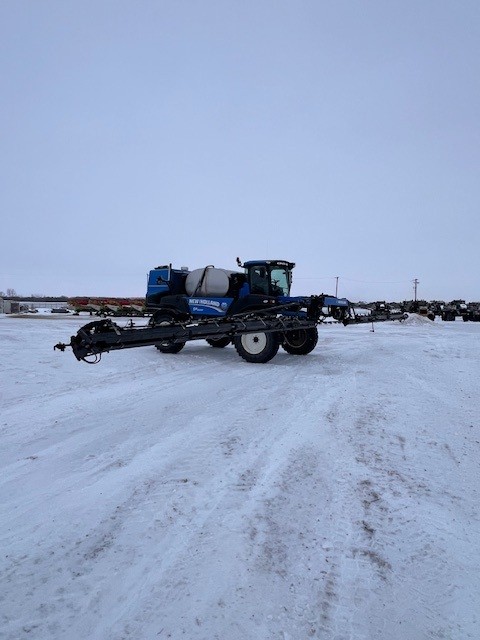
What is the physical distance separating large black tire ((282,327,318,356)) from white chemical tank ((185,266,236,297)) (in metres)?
2.32

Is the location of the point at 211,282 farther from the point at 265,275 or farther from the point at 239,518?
the point at 239,518

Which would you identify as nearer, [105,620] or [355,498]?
[105,620]

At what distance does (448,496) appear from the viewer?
293 centimetres

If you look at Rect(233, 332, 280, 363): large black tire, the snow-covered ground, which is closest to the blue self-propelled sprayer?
Rect(233, 332, 280, 363): large black tire

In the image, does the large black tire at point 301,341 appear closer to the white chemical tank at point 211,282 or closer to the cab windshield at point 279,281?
the cab windshield at point 279,281

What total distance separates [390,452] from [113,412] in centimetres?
329

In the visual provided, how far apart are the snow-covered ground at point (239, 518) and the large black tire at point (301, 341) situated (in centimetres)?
503

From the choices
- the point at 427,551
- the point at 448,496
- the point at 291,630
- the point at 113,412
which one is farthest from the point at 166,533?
the point at 113,412

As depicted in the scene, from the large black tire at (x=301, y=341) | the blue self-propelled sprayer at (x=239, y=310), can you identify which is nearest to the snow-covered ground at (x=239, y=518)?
the blue self-propelled sprayer at (x=239, y=310)

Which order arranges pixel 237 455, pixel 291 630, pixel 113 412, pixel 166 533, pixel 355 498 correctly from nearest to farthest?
pixel 291 630 < pixel 166 533 < pixel 355 498 < pixel 237 455 < pixel 113 412

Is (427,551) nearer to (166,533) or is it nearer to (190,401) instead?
(166,533)

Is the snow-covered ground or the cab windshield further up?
the cab windshield

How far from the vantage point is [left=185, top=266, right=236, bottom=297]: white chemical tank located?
11.3 meters

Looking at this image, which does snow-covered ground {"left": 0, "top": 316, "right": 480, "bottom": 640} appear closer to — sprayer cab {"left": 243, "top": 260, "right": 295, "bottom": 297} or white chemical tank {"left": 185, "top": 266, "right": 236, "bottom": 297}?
sprayer cab {"left": 243, "top": 260, "right": 295, "bottom": 297}
